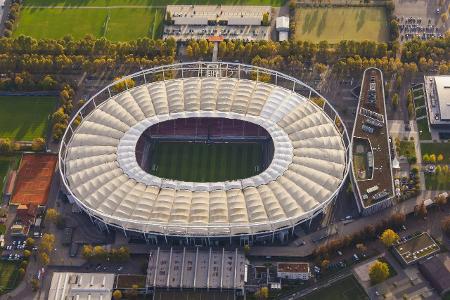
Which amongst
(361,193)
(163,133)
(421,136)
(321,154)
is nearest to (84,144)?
(163,133)

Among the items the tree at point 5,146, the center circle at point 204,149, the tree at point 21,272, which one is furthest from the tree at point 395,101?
the tree at point 21,272

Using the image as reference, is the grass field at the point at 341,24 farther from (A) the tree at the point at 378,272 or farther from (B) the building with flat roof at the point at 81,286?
(B) the building with flat roof at the point at 81,286

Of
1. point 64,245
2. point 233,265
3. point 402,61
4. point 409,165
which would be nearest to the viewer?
point 233,265

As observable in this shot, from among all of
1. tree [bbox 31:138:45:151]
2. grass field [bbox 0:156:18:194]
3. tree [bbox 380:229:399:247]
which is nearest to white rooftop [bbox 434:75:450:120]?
tree [bbox 380:229:399:247]

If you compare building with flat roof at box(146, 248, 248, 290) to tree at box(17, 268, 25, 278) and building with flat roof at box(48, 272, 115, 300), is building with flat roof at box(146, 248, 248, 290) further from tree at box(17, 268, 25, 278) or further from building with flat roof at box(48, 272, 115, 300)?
tree at box(17, 268, 25, 278)

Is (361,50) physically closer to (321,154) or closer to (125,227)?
(321,154)

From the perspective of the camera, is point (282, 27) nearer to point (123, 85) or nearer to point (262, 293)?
point (123, 85)
